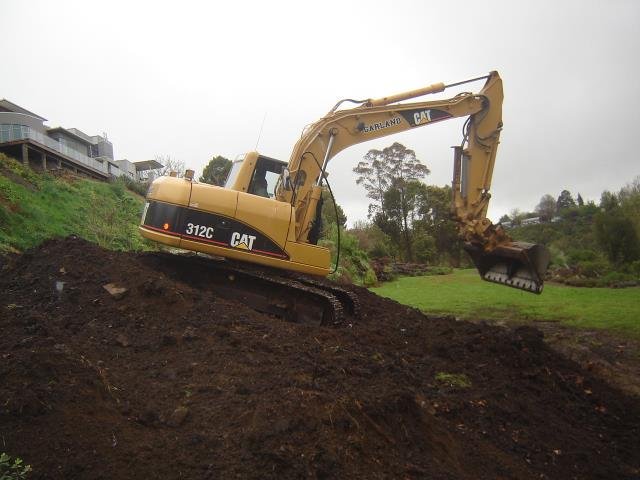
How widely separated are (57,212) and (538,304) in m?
12.5

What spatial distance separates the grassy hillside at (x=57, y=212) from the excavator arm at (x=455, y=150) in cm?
628

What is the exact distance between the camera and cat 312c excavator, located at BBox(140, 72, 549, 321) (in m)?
7.46

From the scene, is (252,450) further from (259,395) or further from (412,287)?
(412,287)

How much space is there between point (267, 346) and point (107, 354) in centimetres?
159

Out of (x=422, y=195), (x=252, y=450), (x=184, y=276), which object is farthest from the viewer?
(x=422, y=195)

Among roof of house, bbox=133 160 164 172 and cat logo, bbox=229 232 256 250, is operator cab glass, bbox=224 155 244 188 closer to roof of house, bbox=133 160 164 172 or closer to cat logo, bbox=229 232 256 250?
cat logo, bbox=229 232 256 250

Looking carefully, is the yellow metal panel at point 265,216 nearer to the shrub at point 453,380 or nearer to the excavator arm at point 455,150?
the excavator arm at point 455,150

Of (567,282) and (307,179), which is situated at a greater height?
(307,179)

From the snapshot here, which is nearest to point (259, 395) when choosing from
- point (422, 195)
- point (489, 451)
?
point (489, 451)

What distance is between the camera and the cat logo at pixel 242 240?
7531 millimetres

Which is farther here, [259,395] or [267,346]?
[267,346]

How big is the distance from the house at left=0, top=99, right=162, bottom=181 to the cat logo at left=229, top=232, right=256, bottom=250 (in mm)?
13248

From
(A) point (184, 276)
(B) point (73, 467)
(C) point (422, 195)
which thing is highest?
(C) point (422, 195)

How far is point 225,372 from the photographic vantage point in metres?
4.61
